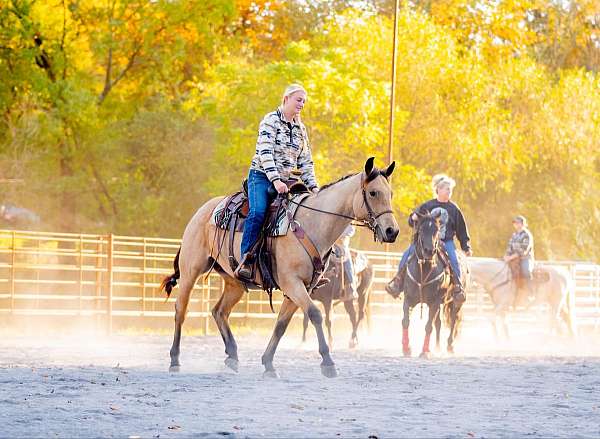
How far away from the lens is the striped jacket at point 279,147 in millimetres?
11992

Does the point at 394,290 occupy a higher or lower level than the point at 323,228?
lower

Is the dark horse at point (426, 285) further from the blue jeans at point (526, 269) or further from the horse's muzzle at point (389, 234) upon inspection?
the blue jeans at point (526, 269)

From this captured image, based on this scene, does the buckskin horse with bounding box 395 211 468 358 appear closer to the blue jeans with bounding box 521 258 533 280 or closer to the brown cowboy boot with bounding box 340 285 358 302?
the brown cowboy boot with bounding box 340 285 358 302

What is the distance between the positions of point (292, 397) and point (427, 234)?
711 cm

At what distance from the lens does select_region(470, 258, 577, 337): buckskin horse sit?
2559 cm

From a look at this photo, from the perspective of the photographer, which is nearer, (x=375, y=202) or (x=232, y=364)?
(x=375, y=202)

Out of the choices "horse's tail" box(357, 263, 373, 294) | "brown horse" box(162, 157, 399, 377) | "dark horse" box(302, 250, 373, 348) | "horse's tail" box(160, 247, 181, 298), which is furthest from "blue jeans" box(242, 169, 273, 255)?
"horse's tail" box(357, 263, 373, 294)

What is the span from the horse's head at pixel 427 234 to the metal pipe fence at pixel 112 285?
329 centimetres

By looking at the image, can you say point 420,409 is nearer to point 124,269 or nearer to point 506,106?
point 124,269

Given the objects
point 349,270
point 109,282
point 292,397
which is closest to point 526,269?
point 349,270

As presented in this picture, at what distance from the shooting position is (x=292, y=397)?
9906 millimetres

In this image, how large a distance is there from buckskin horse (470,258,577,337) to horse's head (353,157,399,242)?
14206 millimetres

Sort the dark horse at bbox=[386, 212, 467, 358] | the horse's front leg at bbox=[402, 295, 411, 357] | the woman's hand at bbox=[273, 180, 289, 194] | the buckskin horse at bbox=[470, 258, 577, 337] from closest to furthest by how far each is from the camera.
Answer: the woman's hand at bbox=[273, 180, 289, 194] → the dark horse at bbox=[386, 212, 467, 358] → the horse's front leg at bbox=[402, 295, 411, 357] → the buckskin horse at bbox=[470, 258, 577, 337]

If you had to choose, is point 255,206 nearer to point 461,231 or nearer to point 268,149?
point 268,149
